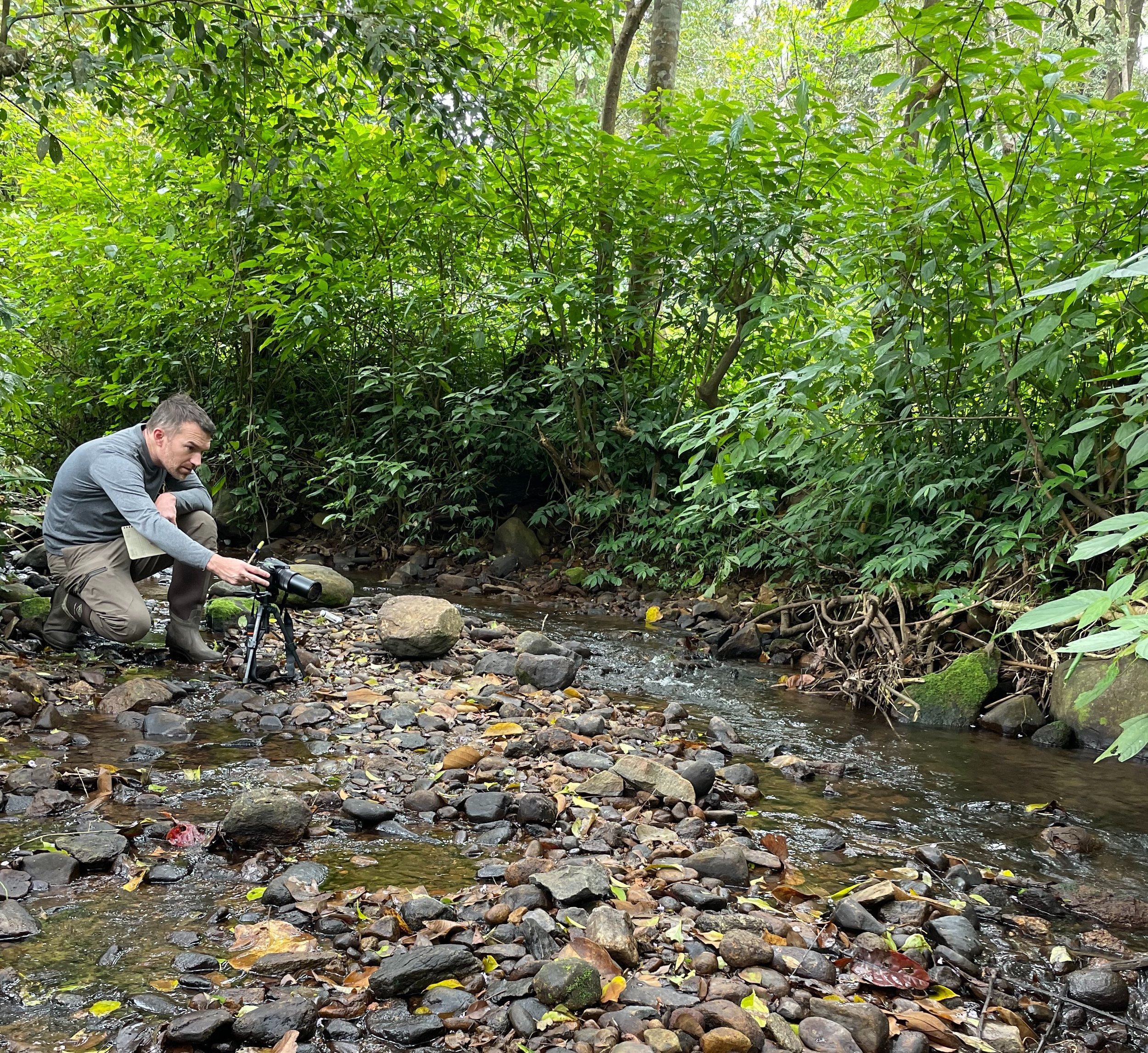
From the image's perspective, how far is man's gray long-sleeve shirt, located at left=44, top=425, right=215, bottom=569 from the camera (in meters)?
4.19

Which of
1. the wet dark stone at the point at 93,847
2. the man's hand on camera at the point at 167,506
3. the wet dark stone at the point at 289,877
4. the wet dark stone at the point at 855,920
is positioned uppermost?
the man's hand on camera at the point at 167,506

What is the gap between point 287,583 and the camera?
13.9 feet

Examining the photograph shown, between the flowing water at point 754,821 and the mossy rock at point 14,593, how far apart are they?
138 centimetres

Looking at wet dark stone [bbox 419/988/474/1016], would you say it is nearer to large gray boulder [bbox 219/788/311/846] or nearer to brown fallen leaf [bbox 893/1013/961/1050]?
large gray boulder [bbox 219/788/311/846]

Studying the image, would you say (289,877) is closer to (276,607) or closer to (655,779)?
(655,779)

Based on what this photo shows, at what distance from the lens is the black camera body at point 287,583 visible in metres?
4.14

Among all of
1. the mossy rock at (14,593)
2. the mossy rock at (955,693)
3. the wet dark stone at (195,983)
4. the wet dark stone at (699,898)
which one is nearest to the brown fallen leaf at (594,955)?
the wet dark stone at (699,898)

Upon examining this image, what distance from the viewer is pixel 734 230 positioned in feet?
23.2

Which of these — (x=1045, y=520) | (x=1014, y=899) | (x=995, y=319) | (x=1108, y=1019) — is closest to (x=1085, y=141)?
(x=995, y=319)

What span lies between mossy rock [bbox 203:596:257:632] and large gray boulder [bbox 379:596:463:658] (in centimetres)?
88

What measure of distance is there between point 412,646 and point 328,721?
1205mm

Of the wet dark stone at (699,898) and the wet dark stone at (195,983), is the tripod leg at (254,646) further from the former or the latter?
the wet dark stone at (699,898)

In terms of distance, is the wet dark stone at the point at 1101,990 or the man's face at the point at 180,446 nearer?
the wet dark stone at the point at 1101,990

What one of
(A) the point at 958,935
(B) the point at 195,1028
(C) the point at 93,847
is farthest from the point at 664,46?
(B) the point at 195,1028
